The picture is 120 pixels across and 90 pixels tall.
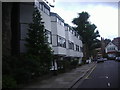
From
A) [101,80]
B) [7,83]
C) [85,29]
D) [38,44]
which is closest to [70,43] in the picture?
[38,44]

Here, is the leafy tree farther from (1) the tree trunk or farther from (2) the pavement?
(1) the tree trunk

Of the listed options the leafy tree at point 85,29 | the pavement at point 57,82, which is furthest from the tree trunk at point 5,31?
the leafy tree at point 85,29

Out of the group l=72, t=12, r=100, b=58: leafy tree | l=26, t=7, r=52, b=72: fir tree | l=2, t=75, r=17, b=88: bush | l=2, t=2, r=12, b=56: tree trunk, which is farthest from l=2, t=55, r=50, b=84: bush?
l=72, t=12, r=100, b=58: leafy tree

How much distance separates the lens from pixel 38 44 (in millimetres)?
22250

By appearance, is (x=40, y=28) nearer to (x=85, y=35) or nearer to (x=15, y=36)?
(x=15, y=36)

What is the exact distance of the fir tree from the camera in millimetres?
21953

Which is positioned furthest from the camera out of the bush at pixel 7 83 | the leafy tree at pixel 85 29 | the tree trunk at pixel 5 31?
the leafy tree at pixel 85 29

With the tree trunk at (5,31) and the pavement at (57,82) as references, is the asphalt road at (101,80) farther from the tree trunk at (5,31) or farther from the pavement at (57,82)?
the tree trunk at (5,31)

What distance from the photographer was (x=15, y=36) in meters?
24.5

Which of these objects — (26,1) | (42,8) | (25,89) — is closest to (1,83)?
(25,89)

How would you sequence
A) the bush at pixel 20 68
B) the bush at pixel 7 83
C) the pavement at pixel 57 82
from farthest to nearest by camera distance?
1. the pavement at pixel 57 82
2. the bush at pixel 20 68
3. the bush at pixel 7 83

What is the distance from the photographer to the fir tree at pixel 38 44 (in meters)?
22.0

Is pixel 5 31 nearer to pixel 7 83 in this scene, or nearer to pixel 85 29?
pixel 7 83

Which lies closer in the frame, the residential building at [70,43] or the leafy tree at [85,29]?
the residential building at [70,43]
